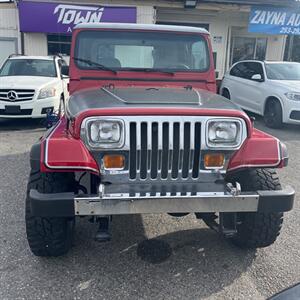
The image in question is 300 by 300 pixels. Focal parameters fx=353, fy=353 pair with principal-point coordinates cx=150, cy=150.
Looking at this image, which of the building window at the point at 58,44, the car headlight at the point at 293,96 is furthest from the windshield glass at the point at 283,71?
the building window at the point at 58,44

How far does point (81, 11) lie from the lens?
548 inches

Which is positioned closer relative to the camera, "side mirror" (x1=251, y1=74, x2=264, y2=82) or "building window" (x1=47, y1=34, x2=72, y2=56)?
"side mirror" (x1=251, y1=74, x2=264, y2=82)

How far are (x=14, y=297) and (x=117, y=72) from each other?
2.44m

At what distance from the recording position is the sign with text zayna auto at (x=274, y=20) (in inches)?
601

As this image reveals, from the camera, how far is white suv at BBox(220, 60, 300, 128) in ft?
27.1

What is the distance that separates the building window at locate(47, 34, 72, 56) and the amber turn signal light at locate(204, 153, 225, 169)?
1293cm

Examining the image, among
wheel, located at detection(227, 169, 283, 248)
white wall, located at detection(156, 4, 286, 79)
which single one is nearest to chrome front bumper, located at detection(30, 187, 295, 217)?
wheel, located at detection(227, 169, 283, 248)

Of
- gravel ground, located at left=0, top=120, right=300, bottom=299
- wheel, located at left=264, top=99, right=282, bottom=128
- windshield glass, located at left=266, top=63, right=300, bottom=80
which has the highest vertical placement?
windshield glass, located at left=266, top=63, right=300, bottom=80

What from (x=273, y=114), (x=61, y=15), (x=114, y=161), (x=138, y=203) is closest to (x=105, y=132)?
(x=114, y=161)

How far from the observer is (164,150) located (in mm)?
2545

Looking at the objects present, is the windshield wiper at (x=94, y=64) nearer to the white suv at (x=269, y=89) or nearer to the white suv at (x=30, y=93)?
the white suv at (x=30, y=93)

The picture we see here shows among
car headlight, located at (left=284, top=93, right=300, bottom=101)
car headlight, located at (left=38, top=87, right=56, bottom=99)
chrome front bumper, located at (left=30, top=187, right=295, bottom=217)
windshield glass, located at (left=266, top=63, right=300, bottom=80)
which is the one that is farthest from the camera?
windshield glass, located at (left=266, top=63, right=300, bottom=80)

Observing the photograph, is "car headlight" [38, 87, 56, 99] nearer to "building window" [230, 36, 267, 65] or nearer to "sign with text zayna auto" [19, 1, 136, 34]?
"sign with text zayna auto" [19, 1, 136, 34]

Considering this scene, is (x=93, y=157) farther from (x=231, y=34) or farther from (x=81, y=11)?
(x=231, y=34)
